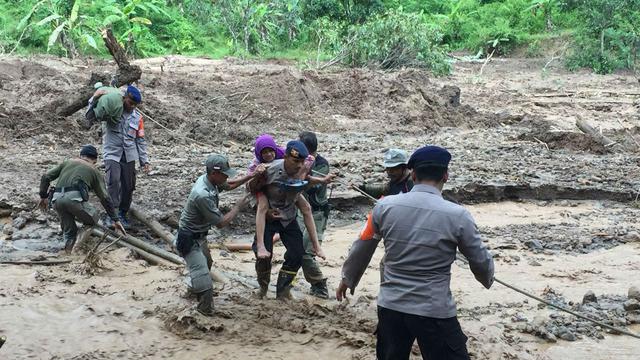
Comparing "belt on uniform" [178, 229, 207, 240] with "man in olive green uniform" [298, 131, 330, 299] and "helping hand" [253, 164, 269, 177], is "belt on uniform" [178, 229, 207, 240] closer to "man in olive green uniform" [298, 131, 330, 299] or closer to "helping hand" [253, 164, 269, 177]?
"helping hand" [253, 164, 269, 177]

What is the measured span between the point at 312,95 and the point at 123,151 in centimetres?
1000

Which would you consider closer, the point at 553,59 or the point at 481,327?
the point at 481,327

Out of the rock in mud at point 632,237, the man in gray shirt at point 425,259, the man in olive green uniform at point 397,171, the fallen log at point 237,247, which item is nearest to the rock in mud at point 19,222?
the fallen log at point 237,247

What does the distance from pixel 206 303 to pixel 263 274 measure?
63 cm

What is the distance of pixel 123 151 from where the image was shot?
330 inches

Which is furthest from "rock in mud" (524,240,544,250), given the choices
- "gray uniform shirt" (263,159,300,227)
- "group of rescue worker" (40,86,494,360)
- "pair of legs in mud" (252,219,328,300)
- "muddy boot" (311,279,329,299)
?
"gray uniform shirt" (263,159,300,227)

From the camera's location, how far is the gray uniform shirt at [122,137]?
326 inches

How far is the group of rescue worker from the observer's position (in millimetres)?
3898

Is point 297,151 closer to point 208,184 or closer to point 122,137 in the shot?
point 208,184

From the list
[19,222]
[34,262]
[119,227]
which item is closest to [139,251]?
[119,227]

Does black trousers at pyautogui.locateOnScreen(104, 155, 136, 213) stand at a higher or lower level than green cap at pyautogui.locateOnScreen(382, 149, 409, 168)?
lower

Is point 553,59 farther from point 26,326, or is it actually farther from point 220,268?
point 26,326

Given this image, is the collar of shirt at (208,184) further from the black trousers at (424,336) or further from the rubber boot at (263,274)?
the black trousers at (424,336)

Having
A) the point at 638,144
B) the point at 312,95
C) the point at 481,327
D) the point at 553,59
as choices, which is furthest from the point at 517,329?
the point at 553,59
